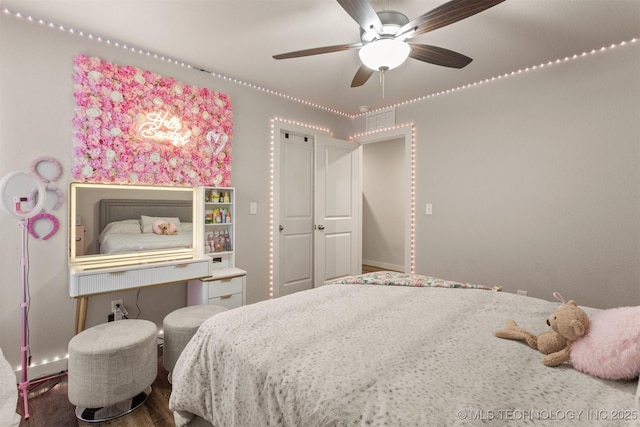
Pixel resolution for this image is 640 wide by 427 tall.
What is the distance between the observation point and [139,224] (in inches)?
99.3

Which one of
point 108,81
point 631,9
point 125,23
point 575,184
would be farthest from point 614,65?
point 108,81

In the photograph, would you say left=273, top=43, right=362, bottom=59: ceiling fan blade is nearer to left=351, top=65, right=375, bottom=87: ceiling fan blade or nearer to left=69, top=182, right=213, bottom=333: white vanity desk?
left=351, top=65, right=375, bottom=87: ceiling fan blade

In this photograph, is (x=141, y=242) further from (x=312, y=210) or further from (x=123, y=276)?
(x=312, y=210)

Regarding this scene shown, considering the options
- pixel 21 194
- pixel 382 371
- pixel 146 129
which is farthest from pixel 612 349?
pixel 146 129

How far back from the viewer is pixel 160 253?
2.58 m

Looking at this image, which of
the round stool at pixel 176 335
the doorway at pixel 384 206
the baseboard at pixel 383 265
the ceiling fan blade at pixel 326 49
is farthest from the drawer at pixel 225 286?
the baseboard at pixel 383 265

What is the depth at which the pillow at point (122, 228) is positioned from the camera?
2.36 metres

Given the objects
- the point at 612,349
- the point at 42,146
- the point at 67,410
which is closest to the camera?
the point at 612,349

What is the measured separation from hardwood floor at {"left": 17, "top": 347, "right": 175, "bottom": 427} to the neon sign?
1880 mm

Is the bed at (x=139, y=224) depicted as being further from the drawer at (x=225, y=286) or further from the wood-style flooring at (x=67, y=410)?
the wood-style flooring at (x=67, y=410)

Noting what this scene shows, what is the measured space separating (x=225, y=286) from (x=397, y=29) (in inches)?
90.0

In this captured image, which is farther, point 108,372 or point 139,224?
point 139,224

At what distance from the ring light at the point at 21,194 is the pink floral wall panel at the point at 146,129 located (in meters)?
0.45

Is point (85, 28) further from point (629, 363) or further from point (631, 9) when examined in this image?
point (631, 9)
